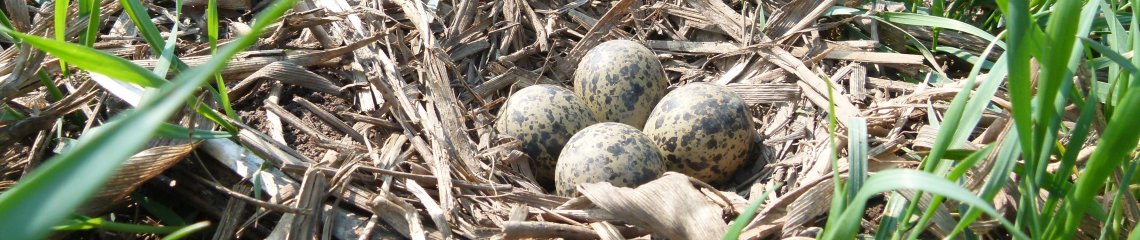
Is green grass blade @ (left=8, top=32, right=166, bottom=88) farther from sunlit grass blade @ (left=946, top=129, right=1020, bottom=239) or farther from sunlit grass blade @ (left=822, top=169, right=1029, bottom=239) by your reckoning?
sunlit grass blade @ (left=946, top=129, right=1020, bottom=239)

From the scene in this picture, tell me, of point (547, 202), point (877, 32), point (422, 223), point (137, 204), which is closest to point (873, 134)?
point (877, 32)

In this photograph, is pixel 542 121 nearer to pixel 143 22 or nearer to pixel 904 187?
pixel 143 22

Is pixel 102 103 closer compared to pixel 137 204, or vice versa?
pixel 137 204

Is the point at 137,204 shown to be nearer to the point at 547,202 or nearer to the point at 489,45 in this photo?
the point at 547,202

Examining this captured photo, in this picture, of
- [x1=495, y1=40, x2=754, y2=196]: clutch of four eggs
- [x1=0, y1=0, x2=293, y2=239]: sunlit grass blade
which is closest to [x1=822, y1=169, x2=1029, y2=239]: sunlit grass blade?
[x1=0, y1=0, x2=293, y2=239]: sunlit grass blade

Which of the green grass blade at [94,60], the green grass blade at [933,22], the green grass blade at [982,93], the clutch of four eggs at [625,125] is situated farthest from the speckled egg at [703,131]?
the green grass blade at [94,60]

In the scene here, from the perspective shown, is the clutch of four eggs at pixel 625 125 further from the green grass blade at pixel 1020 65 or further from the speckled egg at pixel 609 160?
the green grass blade at pixel 1020 65
